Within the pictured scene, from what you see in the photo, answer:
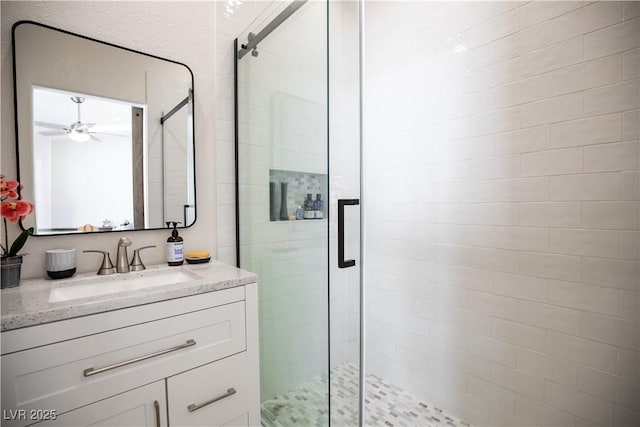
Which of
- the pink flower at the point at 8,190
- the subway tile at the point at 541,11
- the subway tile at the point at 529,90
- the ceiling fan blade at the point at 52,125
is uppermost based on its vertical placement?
the subway tile at the point at 541,11

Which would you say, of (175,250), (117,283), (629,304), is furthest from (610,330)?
(117,283)

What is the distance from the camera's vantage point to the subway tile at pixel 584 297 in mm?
1274

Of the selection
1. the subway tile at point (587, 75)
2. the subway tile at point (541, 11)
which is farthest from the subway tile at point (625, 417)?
the subway tile at point (541, 11)

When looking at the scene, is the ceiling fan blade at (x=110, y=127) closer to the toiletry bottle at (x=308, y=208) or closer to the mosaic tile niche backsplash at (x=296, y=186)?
the mosaic tile niche backsplash at (x=296, y=186)

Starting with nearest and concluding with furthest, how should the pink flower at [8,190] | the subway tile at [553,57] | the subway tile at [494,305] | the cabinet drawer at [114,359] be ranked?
the cabinet drawer at [114,359] → the pink flower at [8,190] → the subway tile at [553,57] → the subway tile at [494,305]

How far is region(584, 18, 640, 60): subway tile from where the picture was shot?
121cm

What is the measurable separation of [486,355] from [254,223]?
141cm

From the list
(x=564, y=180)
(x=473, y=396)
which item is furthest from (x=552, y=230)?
(x=473, y=396)

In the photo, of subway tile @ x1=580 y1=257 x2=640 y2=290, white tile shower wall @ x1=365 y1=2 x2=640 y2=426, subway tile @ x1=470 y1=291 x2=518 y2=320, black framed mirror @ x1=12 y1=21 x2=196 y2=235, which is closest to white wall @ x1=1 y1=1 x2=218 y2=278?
black framed mirror @ x1=12 y1=21 x2=196 y2=235

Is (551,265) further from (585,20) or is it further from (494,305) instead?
(585,20)

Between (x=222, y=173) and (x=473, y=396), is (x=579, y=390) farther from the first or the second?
(x=222, y=173)

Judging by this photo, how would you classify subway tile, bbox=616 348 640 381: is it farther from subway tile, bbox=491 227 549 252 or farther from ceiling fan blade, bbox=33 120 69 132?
ceiling fan blade, bbox=33 120 69 132

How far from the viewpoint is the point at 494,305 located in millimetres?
1602

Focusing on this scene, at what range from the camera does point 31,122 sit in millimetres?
1209
